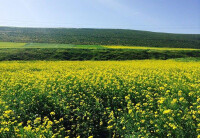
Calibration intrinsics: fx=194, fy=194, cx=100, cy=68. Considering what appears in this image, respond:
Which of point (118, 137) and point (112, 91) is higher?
point (112, 91)

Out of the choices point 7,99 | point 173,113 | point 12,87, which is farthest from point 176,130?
point 12,87

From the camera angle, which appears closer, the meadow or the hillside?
the meadow

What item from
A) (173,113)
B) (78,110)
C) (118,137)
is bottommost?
(118,137)

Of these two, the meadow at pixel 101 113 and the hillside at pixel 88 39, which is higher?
the hillside at pixel 88 39

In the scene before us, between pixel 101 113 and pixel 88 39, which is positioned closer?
pixel 101 113

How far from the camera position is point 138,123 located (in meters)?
5.75

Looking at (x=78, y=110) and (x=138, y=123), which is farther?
(x=78, y=110)

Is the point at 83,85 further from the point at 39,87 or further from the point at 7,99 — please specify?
the point at 7,99

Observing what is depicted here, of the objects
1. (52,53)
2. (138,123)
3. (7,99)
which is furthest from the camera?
(52,53)

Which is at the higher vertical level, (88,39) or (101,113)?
(88,39)

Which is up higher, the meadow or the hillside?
the hillside

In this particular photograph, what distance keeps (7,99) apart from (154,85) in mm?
7073

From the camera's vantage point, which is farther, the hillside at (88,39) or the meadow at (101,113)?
the hillside at (88,39)

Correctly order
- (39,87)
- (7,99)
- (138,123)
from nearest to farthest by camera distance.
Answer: (138,123), (7,99), (39,87)
